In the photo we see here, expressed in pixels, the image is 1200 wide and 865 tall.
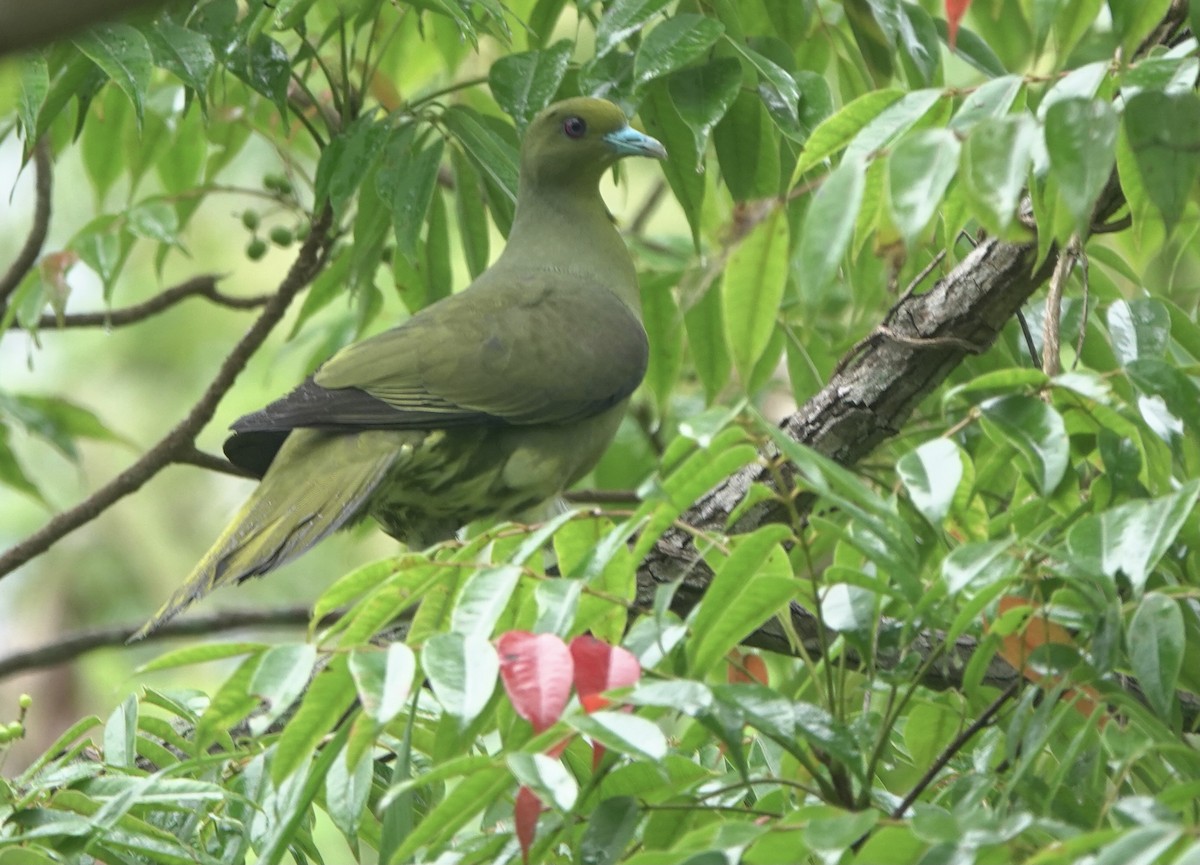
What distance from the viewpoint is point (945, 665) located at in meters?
2.58

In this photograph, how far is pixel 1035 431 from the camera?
1663mm

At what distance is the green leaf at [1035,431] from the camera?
1629 mm

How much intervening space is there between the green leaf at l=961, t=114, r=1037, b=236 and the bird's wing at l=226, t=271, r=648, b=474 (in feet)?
6.50

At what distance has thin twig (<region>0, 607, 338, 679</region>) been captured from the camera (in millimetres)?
3406

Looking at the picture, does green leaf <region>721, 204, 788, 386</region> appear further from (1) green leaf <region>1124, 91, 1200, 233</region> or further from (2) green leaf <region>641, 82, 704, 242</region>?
(2) green leaf <region>641, 82, 704, 242</region>

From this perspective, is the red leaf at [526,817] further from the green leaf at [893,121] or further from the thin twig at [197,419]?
the thin twig at [197,419]

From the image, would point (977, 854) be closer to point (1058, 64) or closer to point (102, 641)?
point (1058, 64)

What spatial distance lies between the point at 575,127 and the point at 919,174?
260 cm

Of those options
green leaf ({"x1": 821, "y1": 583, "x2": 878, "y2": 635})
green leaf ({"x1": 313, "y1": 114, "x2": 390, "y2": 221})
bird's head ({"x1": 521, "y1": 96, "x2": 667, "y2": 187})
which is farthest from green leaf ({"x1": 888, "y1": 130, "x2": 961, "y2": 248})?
bird's head ({"x1": 521, "y1": 96, "x2": 667, "y2": 187})

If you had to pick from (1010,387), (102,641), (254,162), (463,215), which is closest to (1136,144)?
(1010,387)

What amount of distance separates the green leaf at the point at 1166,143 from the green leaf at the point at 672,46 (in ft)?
3.29

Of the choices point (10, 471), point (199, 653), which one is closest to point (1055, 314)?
point (199, 653)

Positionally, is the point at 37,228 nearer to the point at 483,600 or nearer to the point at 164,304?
the point at 164,304

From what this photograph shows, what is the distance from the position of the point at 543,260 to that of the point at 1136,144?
255 centimetres
